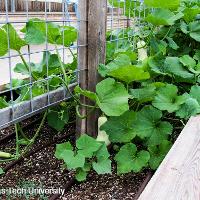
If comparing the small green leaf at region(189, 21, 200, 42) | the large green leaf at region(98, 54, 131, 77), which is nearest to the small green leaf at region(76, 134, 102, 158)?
the large green leaf at region(98, 54, 131, 77)

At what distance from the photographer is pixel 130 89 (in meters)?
1.92

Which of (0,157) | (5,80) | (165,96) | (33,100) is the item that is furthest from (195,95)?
(5,80)

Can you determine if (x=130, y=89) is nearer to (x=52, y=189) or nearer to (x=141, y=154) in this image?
(x=141, y=154)

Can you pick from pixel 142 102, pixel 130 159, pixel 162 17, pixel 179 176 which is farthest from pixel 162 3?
pixel 179 176

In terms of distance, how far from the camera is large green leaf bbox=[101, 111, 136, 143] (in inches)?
73.2

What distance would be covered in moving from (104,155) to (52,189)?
11.5 inches

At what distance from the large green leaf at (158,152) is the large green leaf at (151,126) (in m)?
0.03

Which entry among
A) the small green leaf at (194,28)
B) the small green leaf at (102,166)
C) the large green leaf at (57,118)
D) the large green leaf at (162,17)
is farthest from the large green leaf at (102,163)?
the small green leaf at (194,28)

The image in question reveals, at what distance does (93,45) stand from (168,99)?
47 centimetres

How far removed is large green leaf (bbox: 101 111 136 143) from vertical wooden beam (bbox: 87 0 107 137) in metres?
0.14

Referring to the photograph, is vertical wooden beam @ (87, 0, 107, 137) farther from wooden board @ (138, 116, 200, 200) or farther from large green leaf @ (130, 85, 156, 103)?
wooden board @ (138, 116, 200, 200)

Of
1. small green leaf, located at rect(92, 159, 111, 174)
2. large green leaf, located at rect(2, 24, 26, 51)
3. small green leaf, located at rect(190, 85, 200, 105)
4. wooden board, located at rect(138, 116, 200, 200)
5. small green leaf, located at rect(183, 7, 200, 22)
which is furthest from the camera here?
small green leaf, located at rect(183, 7, 200, 22)

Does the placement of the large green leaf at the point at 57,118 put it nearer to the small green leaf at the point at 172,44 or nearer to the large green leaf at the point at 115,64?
the large green leaf at the point at 115,64

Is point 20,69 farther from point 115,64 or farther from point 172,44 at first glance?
point 172,44
